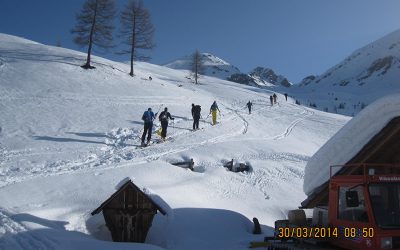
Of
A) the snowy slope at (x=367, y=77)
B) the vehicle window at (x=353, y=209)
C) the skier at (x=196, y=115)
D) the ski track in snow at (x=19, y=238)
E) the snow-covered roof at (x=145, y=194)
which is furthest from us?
the snowy slope at (x=367, y=77)

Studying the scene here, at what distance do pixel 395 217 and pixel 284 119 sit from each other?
30697 millimetres

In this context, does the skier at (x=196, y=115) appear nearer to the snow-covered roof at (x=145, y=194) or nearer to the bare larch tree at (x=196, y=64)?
the snow-covered roof at (x=145, y=194)

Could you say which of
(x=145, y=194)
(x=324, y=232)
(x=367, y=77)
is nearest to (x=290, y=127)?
(x=145, y=194)

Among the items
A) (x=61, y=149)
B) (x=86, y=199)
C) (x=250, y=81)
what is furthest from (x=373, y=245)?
(x=250, y=81)

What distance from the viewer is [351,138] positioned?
10.2 meters

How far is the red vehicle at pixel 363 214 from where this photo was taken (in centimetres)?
676

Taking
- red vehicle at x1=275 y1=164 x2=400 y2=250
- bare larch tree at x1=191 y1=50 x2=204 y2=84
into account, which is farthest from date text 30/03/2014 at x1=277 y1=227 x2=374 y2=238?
bare larch tree at x1=191 y1=50 x2=204 y2=84

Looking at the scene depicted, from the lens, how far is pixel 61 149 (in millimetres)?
18219

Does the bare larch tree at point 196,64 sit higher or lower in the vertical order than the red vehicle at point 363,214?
higher

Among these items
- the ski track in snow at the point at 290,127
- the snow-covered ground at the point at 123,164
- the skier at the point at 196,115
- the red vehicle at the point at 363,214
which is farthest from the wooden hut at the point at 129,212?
the ski track in snow at the point at 290,127

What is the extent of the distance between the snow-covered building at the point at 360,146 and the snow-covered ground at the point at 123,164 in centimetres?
215

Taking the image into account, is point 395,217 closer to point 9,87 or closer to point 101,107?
point 101,107

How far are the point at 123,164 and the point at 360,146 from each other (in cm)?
901

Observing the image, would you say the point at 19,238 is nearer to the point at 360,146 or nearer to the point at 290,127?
the point at 360,146
